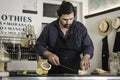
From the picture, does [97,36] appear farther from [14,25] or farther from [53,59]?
[53,59]

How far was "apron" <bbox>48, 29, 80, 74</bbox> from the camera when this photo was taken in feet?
7.91

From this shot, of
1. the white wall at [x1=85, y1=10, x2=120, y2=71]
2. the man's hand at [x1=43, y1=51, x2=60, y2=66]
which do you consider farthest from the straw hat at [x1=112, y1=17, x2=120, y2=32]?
the man's hand at [x1=43, y1=51, x2=60, y2=66]

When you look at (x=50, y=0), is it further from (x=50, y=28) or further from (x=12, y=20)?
(x=50, y=28)

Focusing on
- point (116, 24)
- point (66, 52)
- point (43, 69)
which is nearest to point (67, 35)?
point (66, 52)

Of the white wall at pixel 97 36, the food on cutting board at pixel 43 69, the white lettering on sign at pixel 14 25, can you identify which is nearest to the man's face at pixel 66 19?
the food on cutting board at pixel 43 69

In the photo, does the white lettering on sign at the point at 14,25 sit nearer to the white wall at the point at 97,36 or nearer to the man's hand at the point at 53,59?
the white wall at the point at 97,36

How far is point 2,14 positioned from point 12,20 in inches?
9.2

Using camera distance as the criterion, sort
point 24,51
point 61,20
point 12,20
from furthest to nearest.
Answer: point 12,20
point 24,51
point 61,20

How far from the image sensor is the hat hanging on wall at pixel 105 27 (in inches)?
193

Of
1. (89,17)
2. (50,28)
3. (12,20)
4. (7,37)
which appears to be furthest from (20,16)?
(50,28)

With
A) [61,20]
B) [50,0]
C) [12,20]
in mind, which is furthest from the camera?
[50,0]

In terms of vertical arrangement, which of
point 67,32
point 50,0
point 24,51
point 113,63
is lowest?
point 24,51

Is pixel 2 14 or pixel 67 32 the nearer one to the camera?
pixel 67 32

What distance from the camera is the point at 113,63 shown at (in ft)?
7.92
